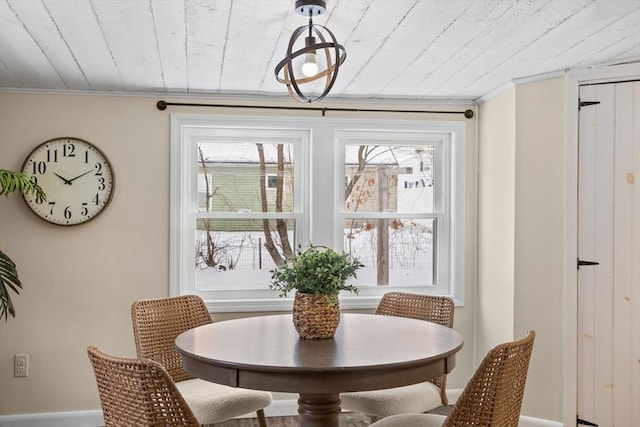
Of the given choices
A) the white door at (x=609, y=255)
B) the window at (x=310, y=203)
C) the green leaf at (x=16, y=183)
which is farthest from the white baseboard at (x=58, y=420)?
the green leaf at (x=16, y=183)

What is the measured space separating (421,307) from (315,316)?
1.06 metres

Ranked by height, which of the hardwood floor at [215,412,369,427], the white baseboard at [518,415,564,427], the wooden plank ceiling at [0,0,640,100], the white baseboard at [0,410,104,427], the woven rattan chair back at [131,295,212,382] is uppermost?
the wooden plank ceiling at [0,0,640,100]

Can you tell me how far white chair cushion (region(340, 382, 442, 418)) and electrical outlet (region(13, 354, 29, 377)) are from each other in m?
2.10

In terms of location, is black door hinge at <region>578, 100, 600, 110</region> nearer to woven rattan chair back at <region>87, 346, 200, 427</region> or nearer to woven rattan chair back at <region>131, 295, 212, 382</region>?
woven rattan chair back at <region>131, 295, 212, 382</region>

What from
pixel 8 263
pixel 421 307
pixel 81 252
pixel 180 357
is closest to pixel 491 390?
pixel 421 307

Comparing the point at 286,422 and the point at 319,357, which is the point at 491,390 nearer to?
the point at 319,357

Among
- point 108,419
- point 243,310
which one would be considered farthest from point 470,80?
point 108,419

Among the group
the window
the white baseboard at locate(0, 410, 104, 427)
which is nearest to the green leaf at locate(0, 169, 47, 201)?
the window

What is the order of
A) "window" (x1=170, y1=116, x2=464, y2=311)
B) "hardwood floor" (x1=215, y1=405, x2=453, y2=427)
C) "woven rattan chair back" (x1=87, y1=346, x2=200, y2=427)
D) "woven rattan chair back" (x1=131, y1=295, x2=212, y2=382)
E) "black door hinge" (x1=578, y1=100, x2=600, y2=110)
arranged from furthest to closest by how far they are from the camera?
"window" (x1=170, y1=116, x2=464, y2=311) → "hardwood floor" (x1=215, y1=405, x2=453, y2=427) → "black door hinge" (x1=578, y1=100, x2=600, y2=110) → "woven rattan chair back" (x1=131, y1=295, x2=212, y2=382) → "woven rattan chair back" (x1=87, y1=346, x2=200, y2=427)

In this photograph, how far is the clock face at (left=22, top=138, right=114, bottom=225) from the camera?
3688 mm

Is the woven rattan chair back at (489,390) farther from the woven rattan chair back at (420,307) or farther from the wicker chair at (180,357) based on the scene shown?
the woven rattan chair back at (420,307)

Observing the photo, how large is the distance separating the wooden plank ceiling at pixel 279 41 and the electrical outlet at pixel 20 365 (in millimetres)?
1638

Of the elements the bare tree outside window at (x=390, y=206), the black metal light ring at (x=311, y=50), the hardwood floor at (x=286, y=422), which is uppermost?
the black metal light ring at (x=311, y=50)

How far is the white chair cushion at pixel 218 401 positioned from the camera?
2.60 meters
